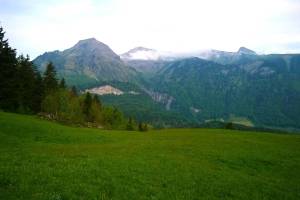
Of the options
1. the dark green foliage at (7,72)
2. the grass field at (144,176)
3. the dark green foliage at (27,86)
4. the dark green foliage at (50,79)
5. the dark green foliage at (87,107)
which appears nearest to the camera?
the grass field at (144,176)

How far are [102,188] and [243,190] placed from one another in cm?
1140

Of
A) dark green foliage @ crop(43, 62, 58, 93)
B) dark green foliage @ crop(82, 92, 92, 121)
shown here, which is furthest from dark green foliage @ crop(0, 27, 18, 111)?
dark green foliage @ crop(82, 92, 92, 121)

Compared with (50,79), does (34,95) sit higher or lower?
lower

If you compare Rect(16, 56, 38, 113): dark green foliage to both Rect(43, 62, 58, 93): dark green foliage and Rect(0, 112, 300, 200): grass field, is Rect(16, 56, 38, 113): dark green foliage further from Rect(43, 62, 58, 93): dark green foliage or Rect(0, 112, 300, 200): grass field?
Rect(0, 112, 300, 200): grass field

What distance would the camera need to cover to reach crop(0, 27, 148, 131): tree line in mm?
92875

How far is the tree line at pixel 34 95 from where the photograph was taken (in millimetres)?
92875

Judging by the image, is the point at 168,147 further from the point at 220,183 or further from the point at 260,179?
the point at 220,183

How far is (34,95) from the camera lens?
117125 millimetres

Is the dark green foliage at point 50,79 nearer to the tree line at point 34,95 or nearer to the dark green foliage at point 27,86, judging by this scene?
the tree line at point 34,95

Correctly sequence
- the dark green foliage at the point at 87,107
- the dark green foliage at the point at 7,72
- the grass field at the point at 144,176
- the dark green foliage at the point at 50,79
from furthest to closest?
the dark green foliage at the point at 87,107
the dark green foliage at the point at 50,79
the dark green foliage at the point at 7,72
the grass field at the point at 144,176

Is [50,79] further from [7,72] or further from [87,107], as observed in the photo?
[7,72]

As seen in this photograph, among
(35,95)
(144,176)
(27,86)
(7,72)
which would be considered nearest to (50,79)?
(35,95)

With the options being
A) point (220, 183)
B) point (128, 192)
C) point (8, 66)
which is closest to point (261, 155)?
point (220, 183)

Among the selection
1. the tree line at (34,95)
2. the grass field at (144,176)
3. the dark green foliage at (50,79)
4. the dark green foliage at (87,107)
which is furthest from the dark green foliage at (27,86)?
the grass field at (144,176)
